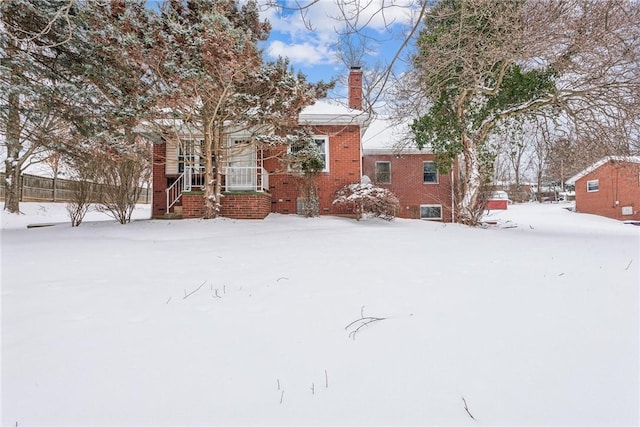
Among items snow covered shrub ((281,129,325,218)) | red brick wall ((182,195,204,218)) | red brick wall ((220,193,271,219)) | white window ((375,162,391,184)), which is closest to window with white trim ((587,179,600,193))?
white window ((375,162,391,184))

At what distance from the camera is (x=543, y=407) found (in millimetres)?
1776

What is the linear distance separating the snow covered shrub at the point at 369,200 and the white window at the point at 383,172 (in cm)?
454

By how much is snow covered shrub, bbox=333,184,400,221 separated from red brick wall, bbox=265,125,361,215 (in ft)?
1.78

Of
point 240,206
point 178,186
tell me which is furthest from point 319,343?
point 178,186

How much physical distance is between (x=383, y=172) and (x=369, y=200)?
5405 millimetres

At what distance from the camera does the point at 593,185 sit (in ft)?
73.3

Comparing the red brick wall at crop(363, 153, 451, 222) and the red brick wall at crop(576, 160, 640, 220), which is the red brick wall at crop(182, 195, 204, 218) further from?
the red brick wall at crop(576, 160, 640, 220)

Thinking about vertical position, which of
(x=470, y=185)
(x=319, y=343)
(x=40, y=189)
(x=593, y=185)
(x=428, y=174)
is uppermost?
(x=428, y=174)

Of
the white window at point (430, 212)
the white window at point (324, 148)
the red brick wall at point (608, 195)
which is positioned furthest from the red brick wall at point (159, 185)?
the red brick wall at point (608, 195)

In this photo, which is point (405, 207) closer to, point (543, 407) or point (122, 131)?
point (122, 131)

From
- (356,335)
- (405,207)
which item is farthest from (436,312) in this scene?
(405,207)

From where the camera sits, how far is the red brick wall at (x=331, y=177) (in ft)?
41.6

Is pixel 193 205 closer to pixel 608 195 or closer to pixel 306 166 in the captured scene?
pixel 306 166

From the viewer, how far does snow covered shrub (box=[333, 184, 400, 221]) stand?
11.4 meters
